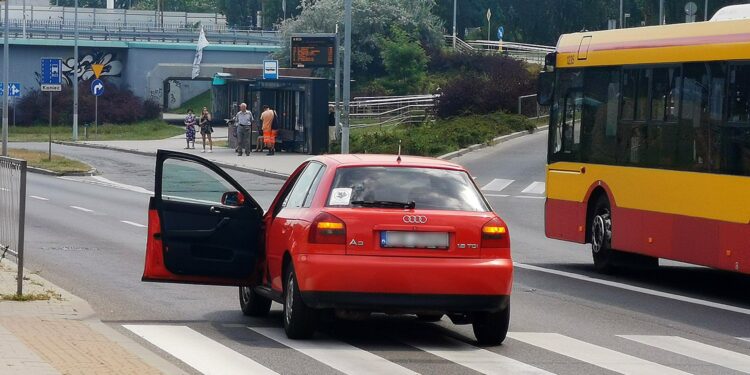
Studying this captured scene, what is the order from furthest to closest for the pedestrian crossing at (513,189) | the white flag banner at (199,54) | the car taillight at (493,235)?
the white flag banner at (199,54) < the pedestrian crossing at (513,189) < the car taillight at (493,235)

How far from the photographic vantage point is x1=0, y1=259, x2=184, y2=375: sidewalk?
8930mm

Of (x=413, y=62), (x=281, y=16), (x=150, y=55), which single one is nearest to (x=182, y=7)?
(x=281, y=16)

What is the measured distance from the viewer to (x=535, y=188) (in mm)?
37656

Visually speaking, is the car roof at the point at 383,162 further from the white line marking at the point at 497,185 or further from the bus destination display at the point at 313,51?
the bus destination display at the point at 313,51

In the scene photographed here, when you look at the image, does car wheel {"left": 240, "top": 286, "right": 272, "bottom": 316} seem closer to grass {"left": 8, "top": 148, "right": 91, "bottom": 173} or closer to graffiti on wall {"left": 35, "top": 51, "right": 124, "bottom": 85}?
grass {"left": 8, "top": 148, "right": 91, "bottom": 173}

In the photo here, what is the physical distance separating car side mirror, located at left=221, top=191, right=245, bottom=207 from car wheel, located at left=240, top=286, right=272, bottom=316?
894mm

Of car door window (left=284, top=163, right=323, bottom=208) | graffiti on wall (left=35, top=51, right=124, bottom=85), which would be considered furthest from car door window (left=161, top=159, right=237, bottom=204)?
graffiti on wall (left=35, top=51, right=124, bottom=85)

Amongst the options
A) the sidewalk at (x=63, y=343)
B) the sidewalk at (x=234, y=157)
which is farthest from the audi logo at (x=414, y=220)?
the sidewalk at (x=234, y=157)

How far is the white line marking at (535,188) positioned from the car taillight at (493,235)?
1010 inches

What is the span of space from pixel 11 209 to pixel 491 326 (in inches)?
204

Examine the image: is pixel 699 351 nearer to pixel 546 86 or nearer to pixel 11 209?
pixel 11 209

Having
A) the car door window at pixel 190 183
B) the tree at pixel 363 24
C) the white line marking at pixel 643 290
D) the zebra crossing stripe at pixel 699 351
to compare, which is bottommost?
the white line marking at pixel 643 290

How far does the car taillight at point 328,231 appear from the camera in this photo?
10.6 meters

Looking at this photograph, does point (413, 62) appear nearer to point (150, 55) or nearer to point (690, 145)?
point (150, 55)
